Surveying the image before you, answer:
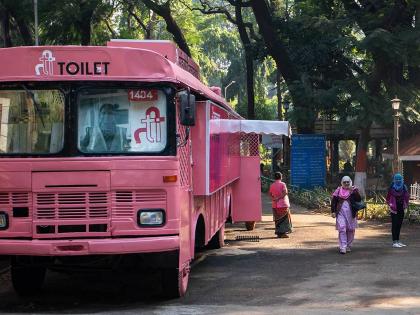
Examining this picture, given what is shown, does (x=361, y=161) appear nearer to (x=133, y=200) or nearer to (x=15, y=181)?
(x=133, y=200)

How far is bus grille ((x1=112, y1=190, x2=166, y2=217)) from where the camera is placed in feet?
23.8

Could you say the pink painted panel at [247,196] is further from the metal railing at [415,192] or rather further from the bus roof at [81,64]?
the metal railing at [415,192]

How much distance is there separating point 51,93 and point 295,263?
5.88 m

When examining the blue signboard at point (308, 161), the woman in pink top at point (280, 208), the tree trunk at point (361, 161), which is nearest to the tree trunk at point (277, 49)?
the blue signboard at point (308, 161)

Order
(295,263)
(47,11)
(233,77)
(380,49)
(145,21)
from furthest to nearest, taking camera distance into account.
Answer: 1. (233,77)
2. (145,21)
3. (47,11)
4. (380,49)
5. (295,263)

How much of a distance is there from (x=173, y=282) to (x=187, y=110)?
2242mm

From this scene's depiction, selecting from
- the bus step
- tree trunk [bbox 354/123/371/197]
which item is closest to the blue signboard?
tree trunk [bbox 354/123/371/197]

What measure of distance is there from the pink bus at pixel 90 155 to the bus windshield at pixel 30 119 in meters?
0.01

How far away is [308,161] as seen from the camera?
92.2 ft

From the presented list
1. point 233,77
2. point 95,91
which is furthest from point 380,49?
point 233,77

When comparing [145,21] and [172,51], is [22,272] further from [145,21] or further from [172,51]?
[145,21]

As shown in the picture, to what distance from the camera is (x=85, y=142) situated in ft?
24.0

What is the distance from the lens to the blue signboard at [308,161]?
27.8m

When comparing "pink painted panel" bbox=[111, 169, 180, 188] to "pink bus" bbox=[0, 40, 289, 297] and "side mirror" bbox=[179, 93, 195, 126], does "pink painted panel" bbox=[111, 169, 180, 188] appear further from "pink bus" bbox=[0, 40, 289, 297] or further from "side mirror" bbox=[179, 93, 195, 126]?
"side mirror" bbox=[179, 93, 195, 126]
